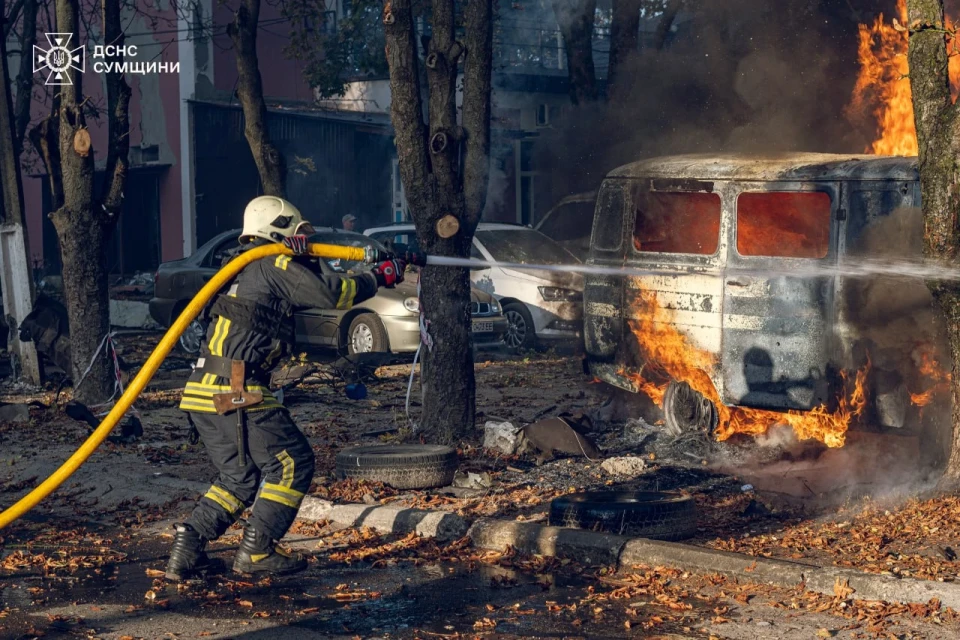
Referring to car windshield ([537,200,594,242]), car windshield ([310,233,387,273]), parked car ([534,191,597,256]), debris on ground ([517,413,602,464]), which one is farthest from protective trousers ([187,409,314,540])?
car windshield ([537,200,594,242])

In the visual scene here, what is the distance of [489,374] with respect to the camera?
14172 millimetres

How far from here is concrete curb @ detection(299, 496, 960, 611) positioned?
5461mm

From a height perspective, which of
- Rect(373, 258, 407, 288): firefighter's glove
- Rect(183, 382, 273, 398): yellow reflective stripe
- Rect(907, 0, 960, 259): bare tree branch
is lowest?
Rect(183, 382, 273, 398): yellow reflective stripe

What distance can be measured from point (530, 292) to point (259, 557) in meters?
10.4

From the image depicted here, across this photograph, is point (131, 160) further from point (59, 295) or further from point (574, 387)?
point (574, 387)

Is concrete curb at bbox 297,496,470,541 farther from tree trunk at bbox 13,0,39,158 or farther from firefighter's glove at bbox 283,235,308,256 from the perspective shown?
tree trunk at bbox 13,0,39,158

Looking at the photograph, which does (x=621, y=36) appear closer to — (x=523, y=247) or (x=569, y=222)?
(x=569, y=222)

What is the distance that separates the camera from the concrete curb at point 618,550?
5461 mm

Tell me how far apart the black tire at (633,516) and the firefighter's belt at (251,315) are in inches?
76.6

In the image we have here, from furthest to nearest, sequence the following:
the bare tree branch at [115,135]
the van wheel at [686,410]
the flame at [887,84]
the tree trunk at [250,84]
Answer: the tree trunk at [250,84]
the flame at [887,84]
the bare tree branch at [115,135]
the van wheel at [686,410]

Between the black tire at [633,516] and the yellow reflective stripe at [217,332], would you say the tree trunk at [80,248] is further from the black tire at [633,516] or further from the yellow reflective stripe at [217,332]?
the black tire at [633,516]

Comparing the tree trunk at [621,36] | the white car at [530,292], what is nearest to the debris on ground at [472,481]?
the white car at [530,292]

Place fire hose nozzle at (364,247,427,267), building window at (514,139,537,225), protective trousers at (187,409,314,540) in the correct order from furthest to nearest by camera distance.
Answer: building window at (514,139,537,225)
fire hose nozzle at (364,247,427,267)
protective trousers at (187,409,314,540)

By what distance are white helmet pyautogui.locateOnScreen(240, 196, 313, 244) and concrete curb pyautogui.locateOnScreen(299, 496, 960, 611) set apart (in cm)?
188
